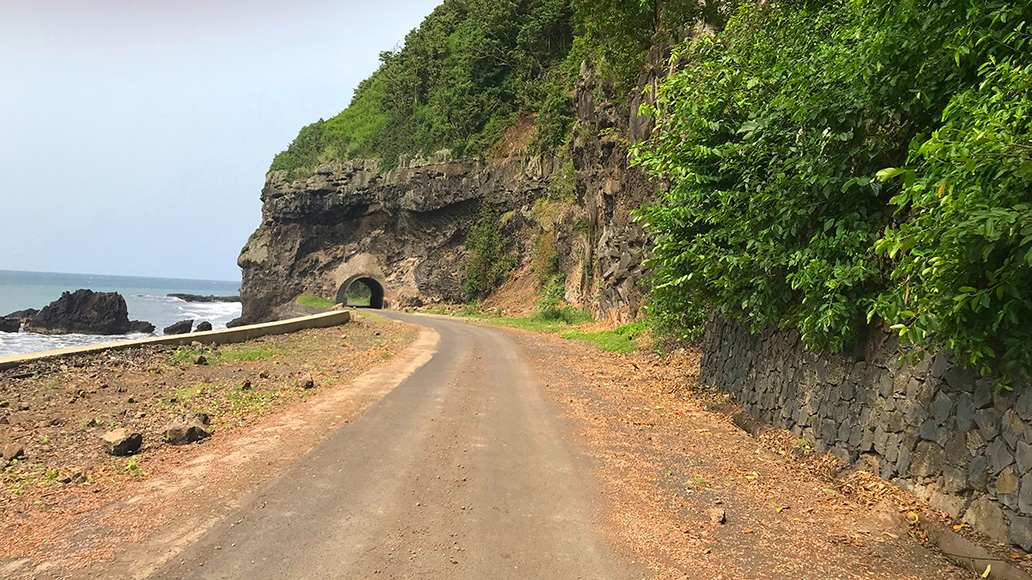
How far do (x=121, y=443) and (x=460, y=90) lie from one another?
145ft

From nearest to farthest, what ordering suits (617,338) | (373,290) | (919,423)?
1. (919,423)
2. (617,338)
3. (373,290)

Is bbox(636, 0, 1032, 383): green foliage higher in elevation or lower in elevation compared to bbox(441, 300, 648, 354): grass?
higher

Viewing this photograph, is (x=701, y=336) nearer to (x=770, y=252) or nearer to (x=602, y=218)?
(x=770, y=252)

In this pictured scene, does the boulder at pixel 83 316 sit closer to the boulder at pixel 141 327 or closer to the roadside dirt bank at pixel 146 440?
the boulder at pixel 141 327

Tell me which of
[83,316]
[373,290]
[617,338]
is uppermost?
[373,290]

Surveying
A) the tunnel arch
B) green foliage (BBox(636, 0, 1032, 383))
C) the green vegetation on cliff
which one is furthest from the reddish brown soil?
the tunnel arch

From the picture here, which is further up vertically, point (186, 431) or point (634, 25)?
point (634, 25)

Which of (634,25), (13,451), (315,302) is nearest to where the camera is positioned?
(13,451)

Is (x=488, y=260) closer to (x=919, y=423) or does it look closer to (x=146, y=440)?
(x=146, y=440)

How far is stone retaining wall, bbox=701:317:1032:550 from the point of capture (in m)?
4.23

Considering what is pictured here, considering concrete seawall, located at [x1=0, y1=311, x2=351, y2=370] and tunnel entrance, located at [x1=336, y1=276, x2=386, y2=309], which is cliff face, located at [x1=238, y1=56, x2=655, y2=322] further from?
concrete seawall, located at [x1=0, y1=311, x2=351, y2=370]

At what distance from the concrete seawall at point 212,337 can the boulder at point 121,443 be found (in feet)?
23.3

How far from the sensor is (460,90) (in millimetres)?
46344

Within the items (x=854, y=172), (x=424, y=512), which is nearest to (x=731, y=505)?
(x=424, y=512)
